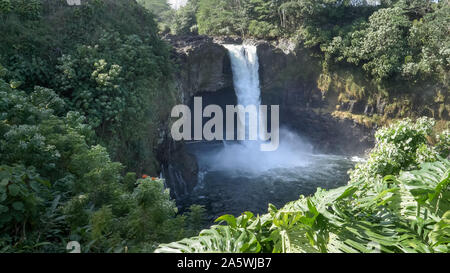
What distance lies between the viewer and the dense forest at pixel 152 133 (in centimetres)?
161

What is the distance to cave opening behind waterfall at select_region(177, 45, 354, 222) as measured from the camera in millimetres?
12570

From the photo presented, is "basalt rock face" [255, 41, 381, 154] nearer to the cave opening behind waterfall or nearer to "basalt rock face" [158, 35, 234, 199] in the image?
the cave opening behind waterfall

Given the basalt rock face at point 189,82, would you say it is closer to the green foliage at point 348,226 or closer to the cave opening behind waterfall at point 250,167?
the cave opening behind waterfall at point 250,167

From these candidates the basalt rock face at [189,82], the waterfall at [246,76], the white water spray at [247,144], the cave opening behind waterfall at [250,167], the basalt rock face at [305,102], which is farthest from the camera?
the basalt rock face at [305,102]

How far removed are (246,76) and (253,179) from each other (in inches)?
301

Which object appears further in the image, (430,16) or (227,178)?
(430,16)

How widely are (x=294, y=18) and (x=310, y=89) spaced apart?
574 centimetres

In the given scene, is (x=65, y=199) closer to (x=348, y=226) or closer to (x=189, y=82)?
(x=348, y=226)

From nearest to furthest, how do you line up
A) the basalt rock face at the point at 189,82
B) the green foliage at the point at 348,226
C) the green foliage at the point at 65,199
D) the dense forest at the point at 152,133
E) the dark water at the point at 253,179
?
the green foliage at the point at 348,226 < the dense forest at the point at 152,133 < the green foliage at the point at 65,199 < the dark water at the point at 253,179 < the basalt rock face at the point at 189,82

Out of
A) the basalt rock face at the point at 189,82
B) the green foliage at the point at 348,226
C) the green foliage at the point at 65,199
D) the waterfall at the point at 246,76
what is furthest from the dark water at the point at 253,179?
the green foliage at the point at 348,226

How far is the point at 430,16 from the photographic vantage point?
17.9 meters

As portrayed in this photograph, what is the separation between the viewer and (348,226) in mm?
1545
